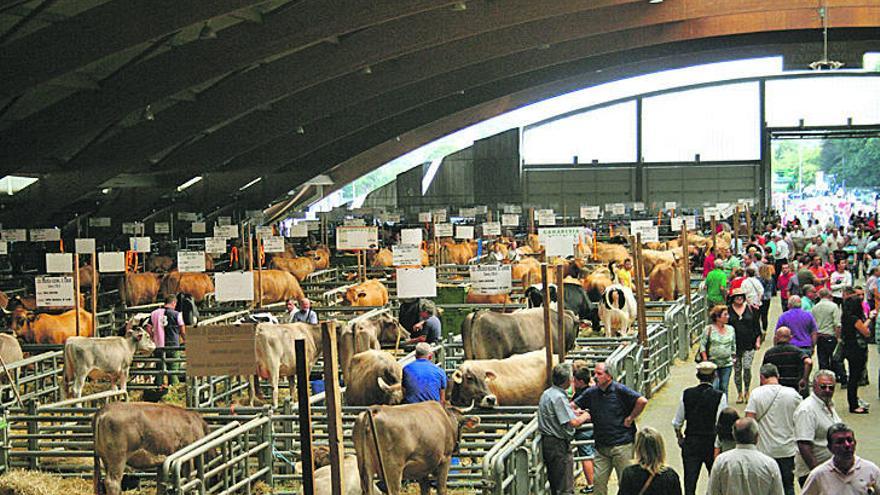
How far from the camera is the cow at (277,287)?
24062 millimetres

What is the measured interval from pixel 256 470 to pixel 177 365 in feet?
19.5

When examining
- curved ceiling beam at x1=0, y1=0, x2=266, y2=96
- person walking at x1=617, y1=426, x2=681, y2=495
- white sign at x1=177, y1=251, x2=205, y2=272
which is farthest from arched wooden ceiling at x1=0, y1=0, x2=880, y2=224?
person walking at x1=617, y1=426, x2=681, y2=495

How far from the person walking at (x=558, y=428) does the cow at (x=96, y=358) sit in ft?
22.2

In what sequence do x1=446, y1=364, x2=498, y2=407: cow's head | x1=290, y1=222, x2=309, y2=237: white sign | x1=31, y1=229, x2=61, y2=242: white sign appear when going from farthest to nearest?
x1=290, y1=222, x2=309, y2=237: white sign
x1=31, y1=229, x2=61, y2=242: white sign
x1=446, y1=364, x2=498, y2=407: cow's head

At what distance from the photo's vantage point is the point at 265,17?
25406mm

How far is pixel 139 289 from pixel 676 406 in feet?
40.5

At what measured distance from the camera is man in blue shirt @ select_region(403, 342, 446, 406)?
39.5 feet

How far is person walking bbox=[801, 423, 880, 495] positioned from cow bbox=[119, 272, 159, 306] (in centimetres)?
1825

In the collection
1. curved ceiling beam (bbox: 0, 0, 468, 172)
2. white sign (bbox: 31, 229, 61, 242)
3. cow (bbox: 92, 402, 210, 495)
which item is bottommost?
cow (bbox: 92, 402, 210, 495)

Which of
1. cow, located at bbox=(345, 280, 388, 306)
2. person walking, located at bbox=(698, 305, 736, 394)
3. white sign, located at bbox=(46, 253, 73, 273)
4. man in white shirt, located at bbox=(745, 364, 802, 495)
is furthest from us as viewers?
cow, located at bbox=(345, 280, 388, 306)

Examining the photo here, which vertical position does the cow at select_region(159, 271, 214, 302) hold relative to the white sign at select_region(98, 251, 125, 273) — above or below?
below

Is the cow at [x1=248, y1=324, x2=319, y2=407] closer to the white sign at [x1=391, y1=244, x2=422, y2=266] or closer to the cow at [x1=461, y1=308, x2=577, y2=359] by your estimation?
the cow at [x1=461, y1=308, x2=577, y2=359]

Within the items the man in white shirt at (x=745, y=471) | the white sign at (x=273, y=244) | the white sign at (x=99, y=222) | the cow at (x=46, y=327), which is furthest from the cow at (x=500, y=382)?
the white sign at (x=99, y=222)

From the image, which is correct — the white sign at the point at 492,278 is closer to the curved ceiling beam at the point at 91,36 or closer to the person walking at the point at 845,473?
the curved ceiling beam at the point at 91,36
